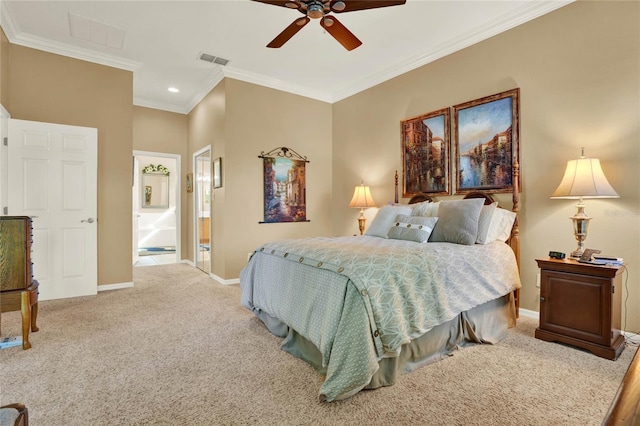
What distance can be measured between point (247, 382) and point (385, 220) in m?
2.26

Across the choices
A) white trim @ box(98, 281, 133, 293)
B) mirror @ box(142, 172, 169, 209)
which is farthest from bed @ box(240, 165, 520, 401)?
mirror @ box(142, 172, 169, 209)

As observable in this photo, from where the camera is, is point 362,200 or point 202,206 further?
point 202,206

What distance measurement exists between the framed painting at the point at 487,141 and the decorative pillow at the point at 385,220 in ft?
2.41

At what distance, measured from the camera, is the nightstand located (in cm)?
224

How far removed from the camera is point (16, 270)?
2.46 meters

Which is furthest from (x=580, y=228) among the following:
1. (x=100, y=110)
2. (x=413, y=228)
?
(x=100, y=110)

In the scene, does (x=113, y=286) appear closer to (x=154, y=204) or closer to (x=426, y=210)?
(x=426, y=210)

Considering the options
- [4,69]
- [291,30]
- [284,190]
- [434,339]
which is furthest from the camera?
[284,190]

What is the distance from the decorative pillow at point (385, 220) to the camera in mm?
3491

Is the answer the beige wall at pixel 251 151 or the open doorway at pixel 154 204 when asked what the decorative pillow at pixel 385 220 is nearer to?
the beige wall at pixel 251 151

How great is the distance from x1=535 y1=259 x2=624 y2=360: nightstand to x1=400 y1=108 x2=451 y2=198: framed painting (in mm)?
1589

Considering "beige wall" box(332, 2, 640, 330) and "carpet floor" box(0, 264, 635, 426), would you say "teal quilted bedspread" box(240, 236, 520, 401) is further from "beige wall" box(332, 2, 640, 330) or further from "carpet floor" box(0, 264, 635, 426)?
"beige wall" box(332, 2, 640, 330)

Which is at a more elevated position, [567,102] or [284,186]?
[567,102]

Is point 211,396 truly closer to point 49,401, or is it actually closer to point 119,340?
point 49,401
